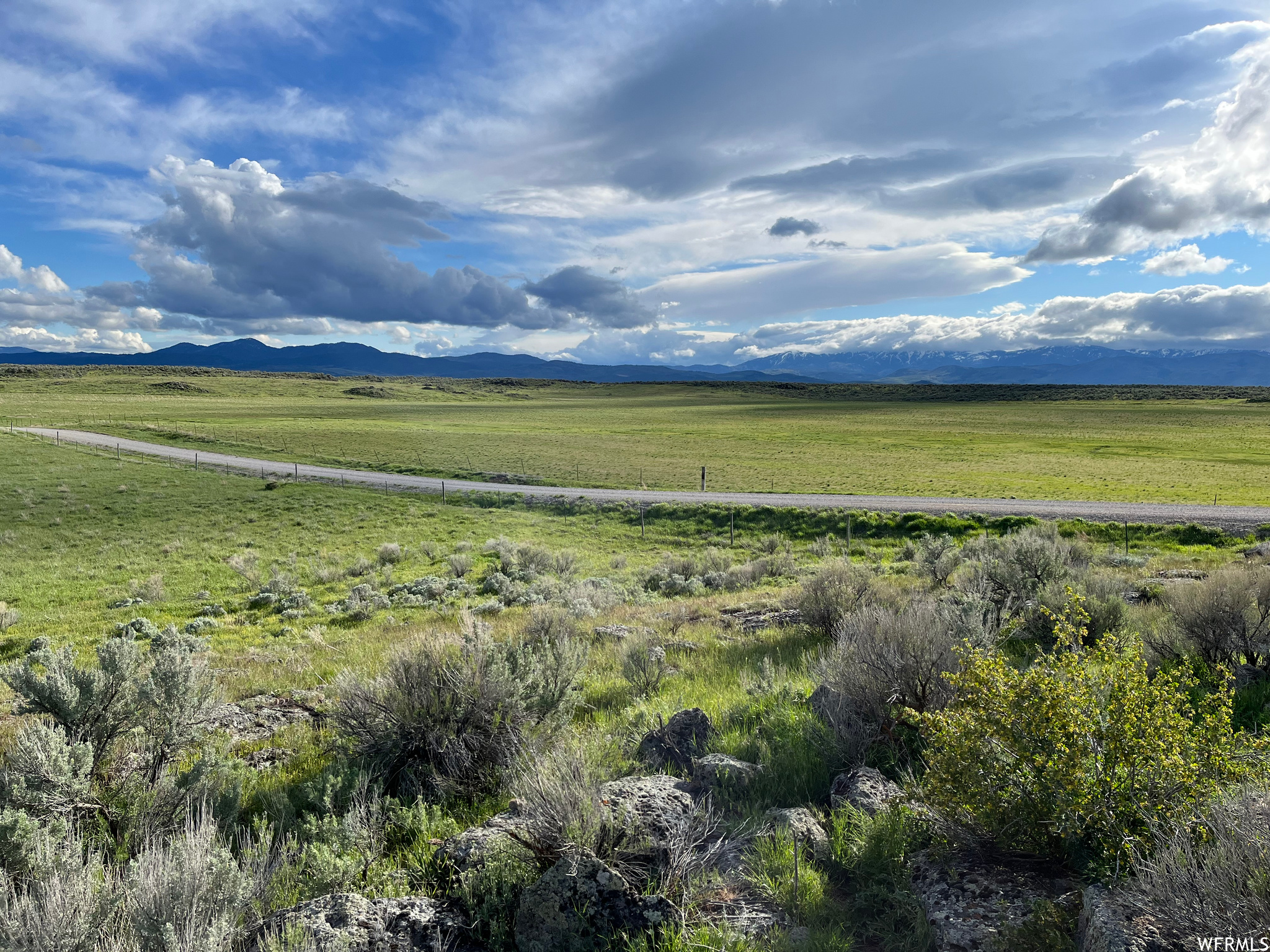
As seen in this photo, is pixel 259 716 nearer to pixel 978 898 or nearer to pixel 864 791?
pixel 864 791

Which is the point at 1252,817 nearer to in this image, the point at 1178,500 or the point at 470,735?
the point at 470,735

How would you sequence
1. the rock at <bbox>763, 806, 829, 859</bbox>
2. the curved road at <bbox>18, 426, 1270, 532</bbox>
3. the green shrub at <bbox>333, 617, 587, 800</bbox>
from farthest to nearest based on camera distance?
the curved road at <bbox>18, 426, 1270, 532</bbox>
the green shrub at <bbox>333, 617, 587, 800</bbox>
the rock at <bbox>763, 806, 829, 859</bbox>

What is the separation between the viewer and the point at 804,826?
4.03 meters

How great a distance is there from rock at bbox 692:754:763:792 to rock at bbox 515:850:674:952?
1.31 meters

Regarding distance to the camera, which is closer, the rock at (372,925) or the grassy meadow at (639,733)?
the rock at (372,925)

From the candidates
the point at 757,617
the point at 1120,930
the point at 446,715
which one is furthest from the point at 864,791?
the point at 757,617

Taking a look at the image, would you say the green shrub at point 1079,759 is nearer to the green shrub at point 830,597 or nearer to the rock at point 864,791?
the rock at point 864,791

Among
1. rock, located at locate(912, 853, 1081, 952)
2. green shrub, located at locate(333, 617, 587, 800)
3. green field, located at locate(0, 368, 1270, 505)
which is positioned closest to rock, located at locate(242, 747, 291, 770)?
green shrub, located at locate(333, 617, 587, 800)

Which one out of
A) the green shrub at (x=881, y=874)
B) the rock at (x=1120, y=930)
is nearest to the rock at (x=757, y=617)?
the green shrub at (x=881, y=874)

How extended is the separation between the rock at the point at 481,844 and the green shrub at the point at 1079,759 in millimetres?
2391

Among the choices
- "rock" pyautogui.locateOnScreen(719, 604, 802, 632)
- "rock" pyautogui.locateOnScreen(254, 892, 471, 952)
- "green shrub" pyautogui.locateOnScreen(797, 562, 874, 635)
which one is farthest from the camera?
"rock" pyautogui.locateOnScreen(719, 604, 802, 632)

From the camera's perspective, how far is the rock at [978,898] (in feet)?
9.96

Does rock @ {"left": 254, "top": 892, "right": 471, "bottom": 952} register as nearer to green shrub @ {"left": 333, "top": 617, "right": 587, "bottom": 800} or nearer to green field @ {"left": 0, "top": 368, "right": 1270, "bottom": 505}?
green shrub @ {"left": 333, "top": 617, "right": 587, "bottom": 800}

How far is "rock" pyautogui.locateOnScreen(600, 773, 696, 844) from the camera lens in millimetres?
3750
